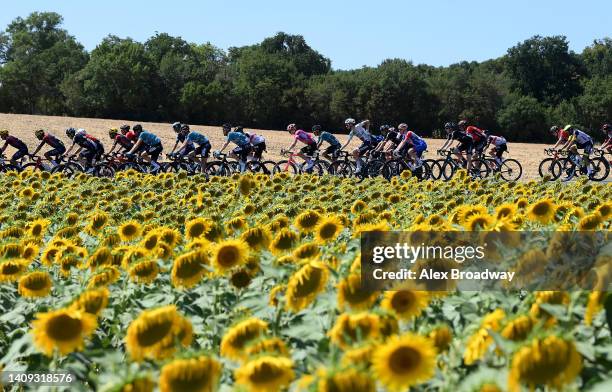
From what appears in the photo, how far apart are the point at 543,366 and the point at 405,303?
80cm

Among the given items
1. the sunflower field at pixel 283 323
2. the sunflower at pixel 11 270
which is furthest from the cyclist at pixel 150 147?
the sunflower at pixel 11 270

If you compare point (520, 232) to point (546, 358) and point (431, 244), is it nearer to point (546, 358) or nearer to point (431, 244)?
point (431, 244)

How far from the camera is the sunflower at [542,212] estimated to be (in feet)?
14.6

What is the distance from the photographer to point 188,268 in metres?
3.27

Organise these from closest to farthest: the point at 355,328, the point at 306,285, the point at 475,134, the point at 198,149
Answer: the point at 355,328, the point at 306,285, the point at 198,149, the point at 475,134

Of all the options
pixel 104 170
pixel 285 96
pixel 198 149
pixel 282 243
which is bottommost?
pixel 104 170

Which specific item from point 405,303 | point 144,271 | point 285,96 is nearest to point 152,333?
point 405,303

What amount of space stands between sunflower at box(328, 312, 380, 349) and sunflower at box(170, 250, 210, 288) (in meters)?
1.21

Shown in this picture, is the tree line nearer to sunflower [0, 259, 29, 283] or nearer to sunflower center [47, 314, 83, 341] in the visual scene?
sunflower [0, 259, 29, 283]

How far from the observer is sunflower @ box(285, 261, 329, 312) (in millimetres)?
2643

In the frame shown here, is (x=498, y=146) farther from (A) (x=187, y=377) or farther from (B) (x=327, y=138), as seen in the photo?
(A) (x=187, y=377)

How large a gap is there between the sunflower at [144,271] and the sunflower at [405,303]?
131cm

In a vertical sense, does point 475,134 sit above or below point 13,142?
above

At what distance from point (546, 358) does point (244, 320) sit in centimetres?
102
